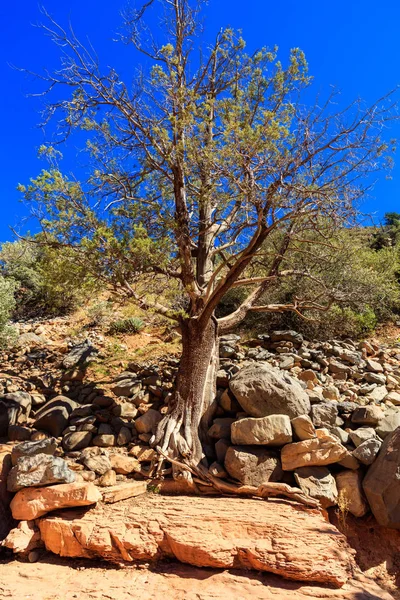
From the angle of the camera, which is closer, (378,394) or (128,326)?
(378,394)

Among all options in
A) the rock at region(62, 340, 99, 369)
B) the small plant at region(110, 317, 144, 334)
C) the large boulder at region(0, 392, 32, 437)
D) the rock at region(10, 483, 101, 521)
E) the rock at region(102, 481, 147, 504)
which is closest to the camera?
the rock at region(10, 483, 101, 521)

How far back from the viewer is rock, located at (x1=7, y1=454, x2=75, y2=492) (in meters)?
4.69

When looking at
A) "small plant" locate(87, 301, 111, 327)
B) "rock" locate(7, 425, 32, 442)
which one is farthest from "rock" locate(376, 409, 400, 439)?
"small plant" locate(87, 301, 111, 327)

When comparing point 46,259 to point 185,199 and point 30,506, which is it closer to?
point 185,199

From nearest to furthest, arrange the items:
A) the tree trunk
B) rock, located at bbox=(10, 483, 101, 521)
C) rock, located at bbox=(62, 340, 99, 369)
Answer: rock, located at bbox=(10, 483, 101, 521) < the tree trunk < rock, located at bbox=(62, 340, 99, 369)

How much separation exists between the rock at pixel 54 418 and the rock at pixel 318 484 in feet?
11.8

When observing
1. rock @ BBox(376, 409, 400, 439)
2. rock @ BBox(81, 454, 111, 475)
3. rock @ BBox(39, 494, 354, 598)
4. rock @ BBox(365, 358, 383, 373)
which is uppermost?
rock @ BBox(365, 358, 383, 373)

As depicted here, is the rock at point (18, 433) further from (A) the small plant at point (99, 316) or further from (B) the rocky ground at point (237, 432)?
(A) the small plant at point (99, 316)

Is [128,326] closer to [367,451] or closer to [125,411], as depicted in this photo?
[125,411]

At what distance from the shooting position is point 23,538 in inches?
175

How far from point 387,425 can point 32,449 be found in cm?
475

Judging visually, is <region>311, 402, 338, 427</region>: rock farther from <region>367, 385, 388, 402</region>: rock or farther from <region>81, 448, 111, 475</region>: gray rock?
<region>81, 448, 111, 475</region>: gray rock

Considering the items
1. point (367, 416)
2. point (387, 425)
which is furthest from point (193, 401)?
point (387, 425)

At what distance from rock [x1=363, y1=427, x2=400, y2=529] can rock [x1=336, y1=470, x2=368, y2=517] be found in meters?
0.09
